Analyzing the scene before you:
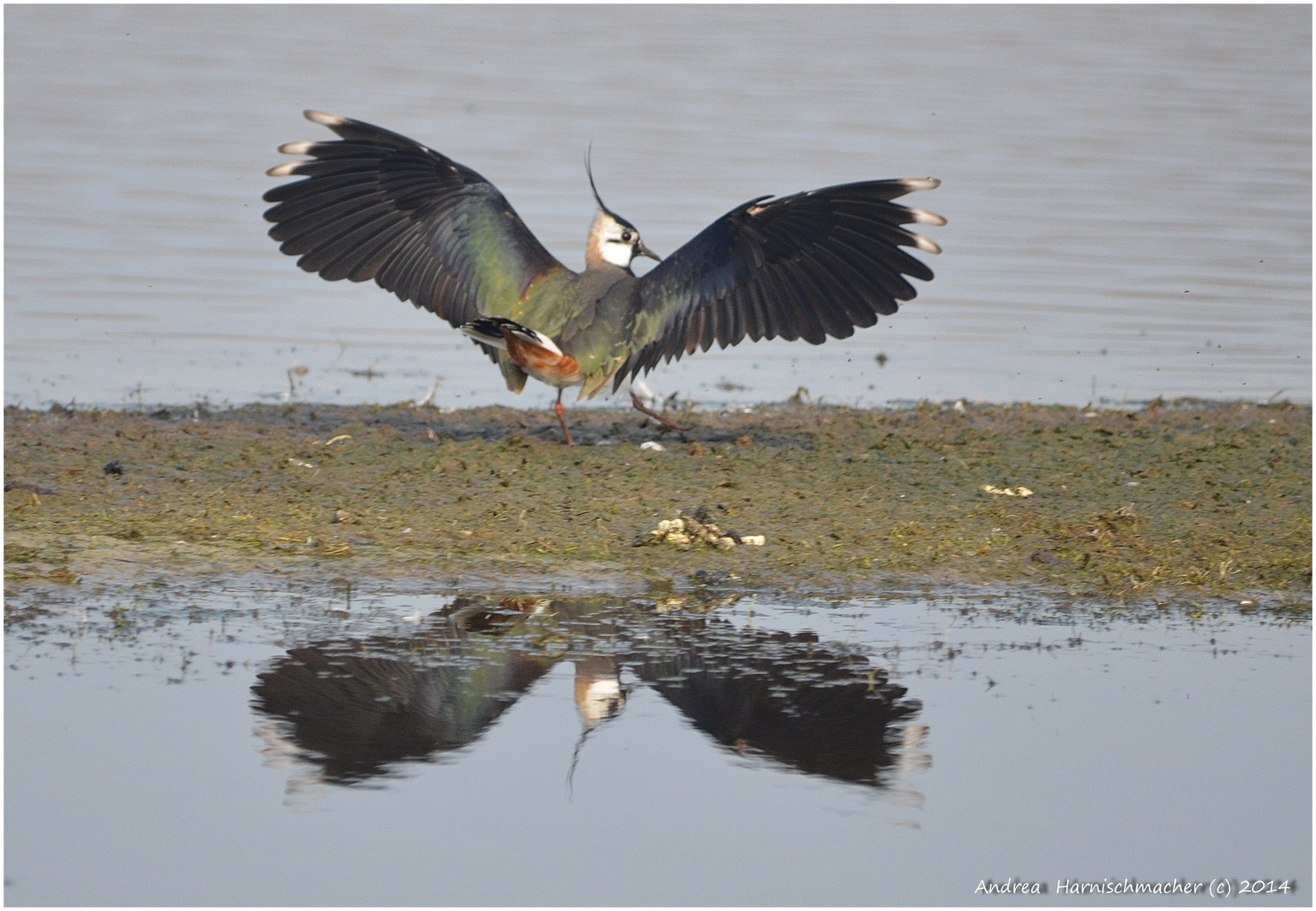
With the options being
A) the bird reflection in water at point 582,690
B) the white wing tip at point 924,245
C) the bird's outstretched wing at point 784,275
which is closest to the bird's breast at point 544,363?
the bird's outstretched wing at point 784,275

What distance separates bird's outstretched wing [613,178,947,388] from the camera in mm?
8125

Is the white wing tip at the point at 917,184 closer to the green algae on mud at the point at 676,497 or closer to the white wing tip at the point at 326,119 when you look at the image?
the green algae on mud at the point at 676,497

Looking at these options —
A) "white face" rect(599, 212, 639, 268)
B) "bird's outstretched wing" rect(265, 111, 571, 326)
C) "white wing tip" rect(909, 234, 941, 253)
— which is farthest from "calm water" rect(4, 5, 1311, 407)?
"white wing tip" rect(909, 234, 941, 253)

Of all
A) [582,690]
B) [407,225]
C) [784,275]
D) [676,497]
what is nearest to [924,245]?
[784,275]

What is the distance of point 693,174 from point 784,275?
891cm

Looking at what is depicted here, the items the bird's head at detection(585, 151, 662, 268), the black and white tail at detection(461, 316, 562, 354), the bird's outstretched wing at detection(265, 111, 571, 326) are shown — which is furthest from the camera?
the bird's head at detection(585, 151, 662, 268)

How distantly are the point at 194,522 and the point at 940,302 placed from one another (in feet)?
24.4

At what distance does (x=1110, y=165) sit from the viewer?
1850 cm

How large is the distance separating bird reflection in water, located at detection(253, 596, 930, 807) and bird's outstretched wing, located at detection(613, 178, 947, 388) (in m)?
2.57

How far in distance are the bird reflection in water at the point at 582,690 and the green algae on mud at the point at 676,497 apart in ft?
2.09

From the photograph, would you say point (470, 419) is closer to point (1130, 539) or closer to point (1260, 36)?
point (1130, 539)

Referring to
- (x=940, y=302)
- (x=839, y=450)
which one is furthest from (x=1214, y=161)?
(x=839, y=450)

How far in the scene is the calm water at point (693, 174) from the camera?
443 inches

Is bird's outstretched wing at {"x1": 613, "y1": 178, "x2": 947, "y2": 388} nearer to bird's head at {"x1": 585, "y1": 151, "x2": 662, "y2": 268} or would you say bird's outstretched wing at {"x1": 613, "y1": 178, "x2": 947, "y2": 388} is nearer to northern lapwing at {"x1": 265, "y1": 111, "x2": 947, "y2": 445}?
northern lapwing at {"x1": 265, "y1": 111, "x2": 947, "y2": 445}
